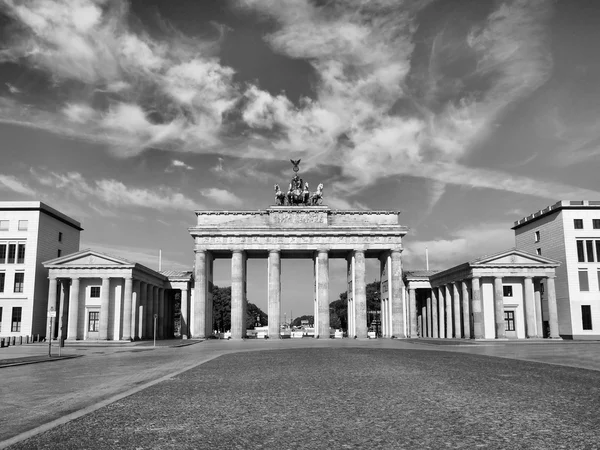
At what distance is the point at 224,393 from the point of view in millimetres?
16656

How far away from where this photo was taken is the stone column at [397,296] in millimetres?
79938

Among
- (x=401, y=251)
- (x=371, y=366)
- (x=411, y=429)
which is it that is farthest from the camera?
(x=401, y=251)

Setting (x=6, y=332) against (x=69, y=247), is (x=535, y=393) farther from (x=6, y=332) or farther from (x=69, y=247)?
(x=69, y=247)

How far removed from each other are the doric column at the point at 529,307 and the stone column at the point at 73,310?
56803 mm

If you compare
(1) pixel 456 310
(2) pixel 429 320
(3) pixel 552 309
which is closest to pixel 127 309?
(1) pixel 456 310

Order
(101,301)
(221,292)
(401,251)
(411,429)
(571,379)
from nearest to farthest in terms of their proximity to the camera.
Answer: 1. (411,429)
2. (571,379)
3. (101,301)
4. (401,251)
5. (221,292)

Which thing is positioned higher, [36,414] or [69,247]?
[69,247]

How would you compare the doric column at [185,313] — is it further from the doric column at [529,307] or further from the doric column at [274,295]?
the doric column at [529,307]

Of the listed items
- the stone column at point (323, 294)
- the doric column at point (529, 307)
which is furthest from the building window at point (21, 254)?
the doric column at point (529, 307)

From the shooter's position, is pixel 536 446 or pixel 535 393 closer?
pixel 536 446

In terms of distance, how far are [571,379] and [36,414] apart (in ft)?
57.3

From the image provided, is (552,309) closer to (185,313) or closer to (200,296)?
(200,296)

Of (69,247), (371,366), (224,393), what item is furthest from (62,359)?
(69,247)

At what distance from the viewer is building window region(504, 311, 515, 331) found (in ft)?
242
